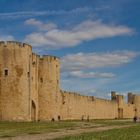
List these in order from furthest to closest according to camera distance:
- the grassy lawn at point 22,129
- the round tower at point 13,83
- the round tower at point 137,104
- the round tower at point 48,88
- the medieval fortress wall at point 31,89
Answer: the round tower at point 137,104
the round tower at point 48,88
the medieval fortress wall at point 31,89
the round tower at point 13,83
the grassy lawn at point 22,129

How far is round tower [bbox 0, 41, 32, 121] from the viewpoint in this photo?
126 feet

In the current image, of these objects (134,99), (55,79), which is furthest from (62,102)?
(134,99)

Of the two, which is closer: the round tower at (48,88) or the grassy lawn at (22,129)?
the grassy lawn at (22,129)

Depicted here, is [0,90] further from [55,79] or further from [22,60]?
[55,79]

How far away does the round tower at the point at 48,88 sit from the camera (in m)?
44.1

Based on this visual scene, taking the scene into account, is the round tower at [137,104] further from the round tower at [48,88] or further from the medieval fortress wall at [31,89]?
the round tower at [48,88]

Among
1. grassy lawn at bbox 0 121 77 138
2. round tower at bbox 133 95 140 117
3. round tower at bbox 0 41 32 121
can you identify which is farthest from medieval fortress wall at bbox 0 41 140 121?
round tower at bbox 133 95 140 117

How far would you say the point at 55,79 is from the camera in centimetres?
4572

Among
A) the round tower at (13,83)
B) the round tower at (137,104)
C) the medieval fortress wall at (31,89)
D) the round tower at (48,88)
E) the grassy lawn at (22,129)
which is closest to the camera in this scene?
the grassy lawn at (22,129)

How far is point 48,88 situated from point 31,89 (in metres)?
3.93

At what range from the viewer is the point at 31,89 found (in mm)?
40938

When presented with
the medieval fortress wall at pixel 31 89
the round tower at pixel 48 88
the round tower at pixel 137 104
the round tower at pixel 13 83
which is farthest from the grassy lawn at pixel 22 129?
the round tower at pixel 137 104

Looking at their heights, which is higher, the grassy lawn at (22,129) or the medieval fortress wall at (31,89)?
the medieval fortress wall at (31,89)

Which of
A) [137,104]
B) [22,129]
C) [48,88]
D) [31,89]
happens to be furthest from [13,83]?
[137,104]
